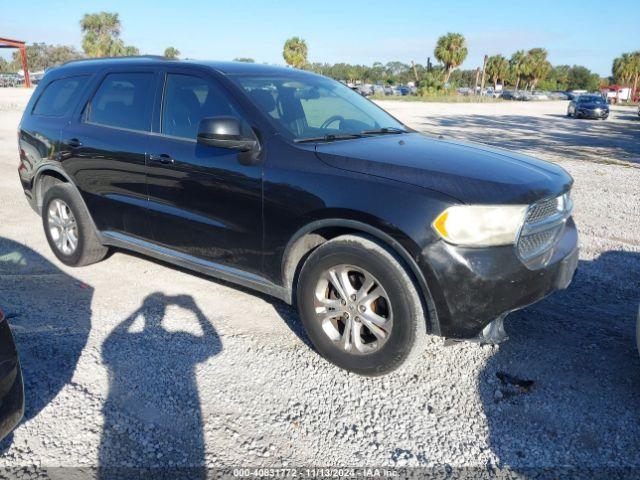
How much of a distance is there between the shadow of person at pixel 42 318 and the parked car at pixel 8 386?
330 mm

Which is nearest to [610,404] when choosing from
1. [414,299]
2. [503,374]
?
[503,374]

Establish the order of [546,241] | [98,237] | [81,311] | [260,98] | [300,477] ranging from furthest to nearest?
[98,237], [81,311], [260,98], [546,241], [300,477]

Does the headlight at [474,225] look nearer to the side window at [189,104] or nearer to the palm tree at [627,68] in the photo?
the side window at [189,104]

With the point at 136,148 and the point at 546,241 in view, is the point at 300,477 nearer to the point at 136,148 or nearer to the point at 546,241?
the point at 546,241

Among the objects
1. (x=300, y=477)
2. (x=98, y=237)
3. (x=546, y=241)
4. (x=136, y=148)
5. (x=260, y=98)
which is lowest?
(x=300, y=477)

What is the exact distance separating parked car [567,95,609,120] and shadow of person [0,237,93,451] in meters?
31.8

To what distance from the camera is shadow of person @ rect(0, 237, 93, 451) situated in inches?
125

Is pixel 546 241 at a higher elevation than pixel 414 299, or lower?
higher

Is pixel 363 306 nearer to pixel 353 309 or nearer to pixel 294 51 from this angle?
pixel 353 309

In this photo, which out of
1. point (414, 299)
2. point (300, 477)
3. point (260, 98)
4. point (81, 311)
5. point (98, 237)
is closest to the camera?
point (300, 477)

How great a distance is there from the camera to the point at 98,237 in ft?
15.7

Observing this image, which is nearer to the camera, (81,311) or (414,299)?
(414,299)

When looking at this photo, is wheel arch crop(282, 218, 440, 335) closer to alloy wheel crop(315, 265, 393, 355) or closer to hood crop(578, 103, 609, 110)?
alloy wheel crop(315, 265, 393, 355)

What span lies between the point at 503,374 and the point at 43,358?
2.81m
